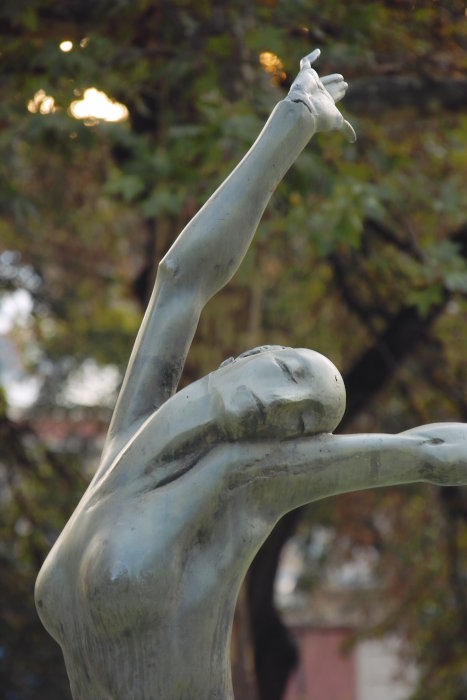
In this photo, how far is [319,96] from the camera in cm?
350

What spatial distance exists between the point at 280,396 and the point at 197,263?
0.48m

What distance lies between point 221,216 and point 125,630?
38.6 inches

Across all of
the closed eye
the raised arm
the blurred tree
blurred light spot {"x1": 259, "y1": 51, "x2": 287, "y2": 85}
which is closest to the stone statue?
the closed eye

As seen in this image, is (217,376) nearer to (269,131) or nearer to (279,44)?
(269,131)

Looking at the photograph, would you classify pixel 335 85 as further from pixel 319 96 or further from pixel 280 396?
pixel 280 396

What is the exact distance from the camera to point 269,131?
341 cm

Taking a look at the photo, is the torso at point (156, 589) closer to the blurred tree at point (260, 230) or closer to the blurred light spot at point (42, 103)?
the blurred tree at point (260, 230)

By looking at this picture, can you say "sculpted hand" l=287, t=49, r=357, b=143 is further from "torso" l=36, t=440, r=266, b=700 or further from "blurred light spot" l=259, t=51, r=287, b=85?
"blurred light spot" l=259, t=51, r=287, b=85

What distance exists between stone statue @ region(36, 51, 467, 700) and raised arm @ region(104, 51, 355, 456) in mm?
178

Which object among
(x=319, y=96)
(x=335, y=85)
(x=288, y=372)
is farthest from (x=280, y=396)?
(x=335, y=85)

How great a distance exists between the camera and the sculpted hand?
136 inches

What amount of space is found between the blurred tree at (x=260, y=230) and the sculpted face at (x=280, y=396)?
12.1 feet

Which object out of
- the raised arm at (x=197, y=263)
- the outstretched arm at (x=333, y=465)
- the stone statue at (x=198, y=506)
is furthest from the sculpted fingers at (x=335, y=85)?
the outstretched arm at (x=333, y=465)

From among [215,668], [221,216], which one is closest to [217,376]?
[221,216]
